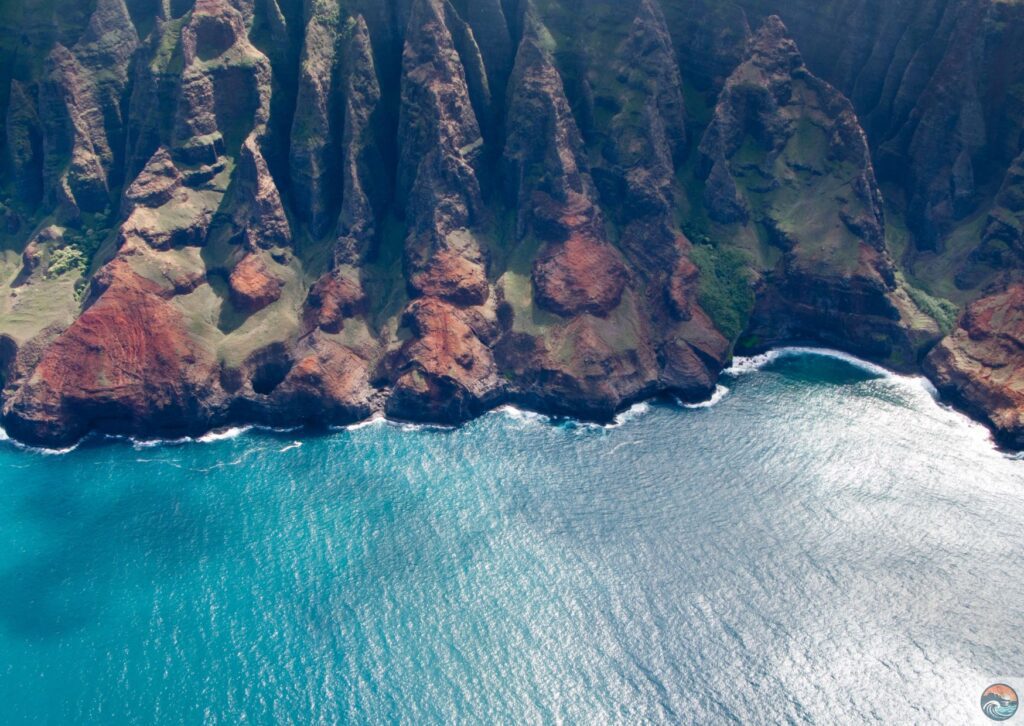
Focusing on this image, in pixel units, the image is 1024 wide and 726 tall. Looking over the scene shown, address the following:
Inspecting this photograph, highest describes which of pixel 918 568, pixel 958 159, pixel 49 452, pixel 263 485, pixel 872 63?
pixel 872 63

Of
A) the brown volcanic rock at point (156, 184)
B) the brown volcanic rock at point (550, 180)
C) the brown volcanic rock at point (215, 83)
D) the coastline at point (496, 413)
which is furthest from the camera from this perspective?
the brown volcanic rock at point (215, 83)

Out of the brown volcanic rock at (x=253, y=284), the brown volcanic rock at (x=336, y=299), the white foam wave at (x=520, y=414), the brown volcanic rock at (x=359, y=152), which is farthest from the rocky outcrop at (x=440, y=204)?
the brown volcanic rock at (x=253, y=284)

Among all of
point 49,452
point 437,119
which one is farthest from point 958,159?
point 49,452

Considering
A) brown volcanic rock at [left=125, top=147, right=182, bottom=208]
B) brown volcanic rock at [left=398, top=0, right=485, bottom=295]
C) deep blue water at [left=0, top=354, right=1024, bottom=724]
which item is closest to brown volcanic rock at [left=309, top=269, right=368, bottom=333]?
brown volcanic rock at [left=398, top=0, right=485, bottom=295]

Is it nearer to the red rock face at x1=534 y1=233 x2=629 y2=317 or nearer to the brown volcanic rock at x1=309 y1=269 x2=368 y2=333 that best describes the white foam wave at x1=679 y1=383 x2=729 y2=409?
the red rock face at x1=534 y1=233 x2=629 y2=317

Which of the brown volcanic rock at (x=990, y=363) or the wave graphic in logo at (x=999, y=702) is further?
the brown volcanic rock at (x=990, y=363)

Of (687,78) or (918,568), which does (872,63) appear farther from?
(918,568)

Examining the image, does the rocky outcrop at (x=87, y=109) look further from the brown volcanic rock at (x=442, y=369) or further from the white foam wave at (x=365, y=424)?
the white foam wave at (x=365, y=424)
